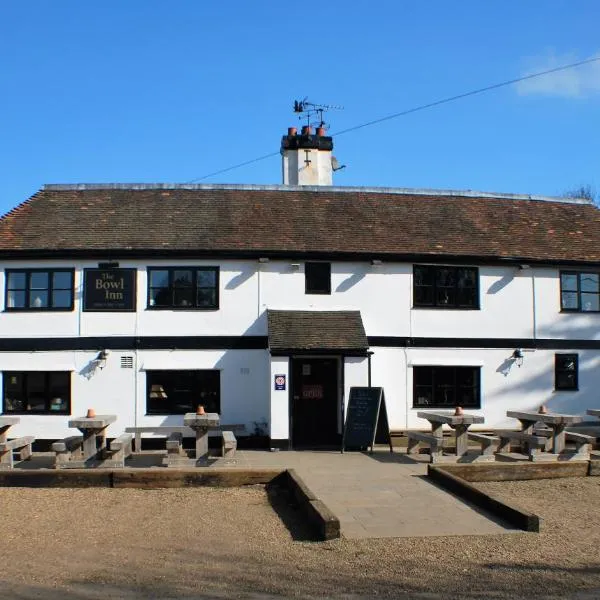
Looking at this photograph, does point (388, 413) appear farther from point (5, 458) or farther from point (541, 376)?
point (5, 458)

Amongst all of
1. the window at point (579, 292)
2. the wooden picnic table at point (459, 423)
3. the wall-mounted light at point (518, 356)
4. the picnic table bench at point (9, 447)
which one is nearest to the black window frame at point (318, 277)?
the wooden picnic table at point (459, 423)

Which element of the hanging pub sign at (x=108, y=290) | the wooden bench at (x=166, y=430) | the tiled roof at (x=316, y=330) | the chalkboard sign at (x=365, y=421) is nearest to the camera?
the wooden bench at (x=166, y=430)

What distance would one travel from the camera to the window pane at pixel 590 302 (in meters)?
19.2

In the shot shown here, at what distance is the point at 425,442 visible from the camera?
50.0ft

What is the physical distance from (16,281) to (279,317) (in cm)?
630

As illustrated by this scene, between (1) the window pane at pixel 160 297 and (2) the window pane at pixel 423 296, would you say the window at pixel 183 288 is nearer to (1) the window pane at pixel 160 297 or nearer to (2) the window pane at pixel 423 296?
(1) the window pane at pixel 160 297

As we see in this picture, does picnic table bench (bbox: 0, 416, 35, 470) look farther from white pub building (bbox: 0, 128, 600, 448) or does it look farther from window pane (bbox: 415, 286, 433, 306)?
window pane (bbox: 415, 286, 433, 306)

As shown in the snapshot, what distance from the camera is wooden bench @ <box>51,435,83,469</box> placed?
13.5 m

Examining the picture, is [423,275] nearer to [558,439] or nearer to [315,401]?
[315,401]

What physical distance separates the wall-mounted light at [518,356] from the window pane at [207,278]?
7577mm

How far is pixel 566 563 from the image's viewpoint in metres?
7.70

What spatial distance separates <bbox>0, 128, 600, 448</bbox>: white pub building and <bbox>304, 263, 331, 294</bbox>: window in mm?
34

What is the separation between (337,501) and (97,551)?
368cm

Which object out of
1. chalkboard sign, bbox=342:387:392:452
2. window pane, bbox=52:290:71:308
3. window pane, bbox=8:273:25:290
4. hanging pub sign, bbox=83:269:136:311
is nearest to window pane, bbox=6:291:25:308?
window pane, bbox=8:273:25:290
